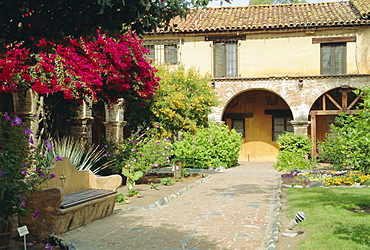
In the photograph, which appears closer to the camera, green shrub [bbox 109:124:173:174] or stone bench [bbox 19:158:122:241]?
stone bench [bbox 19:158:122:241]

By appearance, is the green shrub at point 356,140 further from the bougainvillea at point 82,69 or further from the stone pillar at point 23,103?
the stone pillar at point 23,103

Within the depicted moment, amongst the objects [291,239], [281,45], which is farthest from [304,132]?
[291,239]

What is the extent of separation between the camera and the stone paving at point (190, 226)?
21.3 ft

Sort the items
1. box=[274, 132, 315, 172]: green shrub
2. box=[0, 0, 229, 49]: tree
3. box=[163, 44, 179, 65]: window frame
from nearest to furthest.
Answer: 1. box=[0, 0, 229, 49]: tree
2. box=[274, 132, 315, 172]: green shrub
3. box=[163, 44, 179, 65]: window frame

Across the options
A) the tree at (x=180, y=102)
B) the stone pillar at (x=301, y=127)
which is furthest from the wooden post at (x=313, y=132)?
the tree at (x=180, y=102)

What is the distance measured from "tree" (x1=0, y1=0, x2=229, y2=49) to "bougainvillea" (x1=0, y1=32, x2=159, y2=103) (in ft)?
7.98

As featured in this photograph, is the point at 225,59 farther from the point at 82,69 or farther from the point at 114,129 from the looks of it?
the point at 82,69

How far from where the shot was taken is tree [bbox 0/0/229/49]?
4.69m

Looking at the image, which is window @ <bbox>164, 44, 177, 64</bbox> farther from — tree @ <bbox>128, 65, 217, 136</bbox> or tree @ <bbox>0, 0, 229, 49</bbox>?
tree @ <bbox>0, 0, 229, 49</bbox>

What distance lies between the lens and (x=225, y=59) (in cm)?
2288

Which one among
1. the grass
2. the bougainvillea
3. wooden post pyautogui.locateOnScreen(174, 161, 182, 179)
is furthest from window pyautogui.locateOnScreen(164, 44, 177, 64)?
the grass

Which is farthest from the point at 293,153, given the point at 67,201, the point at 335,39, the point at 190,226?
the point at 67,201

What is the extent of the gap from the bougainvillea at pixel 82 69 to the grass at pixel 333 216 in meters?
4.54

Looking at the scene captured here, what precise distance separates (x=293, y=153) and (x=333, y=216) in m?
11.5
